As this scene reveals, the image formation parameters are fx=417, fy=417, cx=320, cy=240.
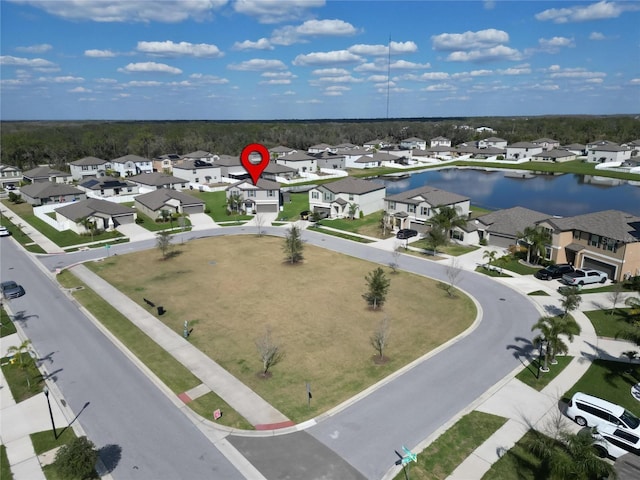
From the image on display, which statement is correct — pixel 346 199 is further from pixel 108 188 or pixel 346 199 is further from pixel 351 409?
pixel 108 188

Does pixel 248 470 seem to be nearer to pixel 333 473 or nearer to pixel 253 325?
pixel 333 473

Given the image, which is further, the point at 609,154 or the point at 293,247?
the point at 609,154

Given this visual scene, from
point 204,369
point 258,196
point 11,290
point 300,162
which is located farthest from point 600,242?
point 300,162

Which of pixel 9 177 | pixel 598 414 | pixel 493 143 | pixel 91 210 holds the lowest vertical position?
pixel 598 414

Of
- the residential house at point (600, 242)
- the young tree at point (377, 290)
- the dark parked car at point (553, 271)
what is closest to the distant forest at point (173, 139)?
the young tree at point (377, 290)

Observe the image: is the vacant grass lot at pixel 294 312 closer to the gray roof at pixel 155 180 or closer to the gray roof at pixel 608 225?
the gray roof at pixel 608 225

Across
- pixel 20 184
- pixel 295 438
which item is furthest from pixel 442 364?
pixel 20 184
